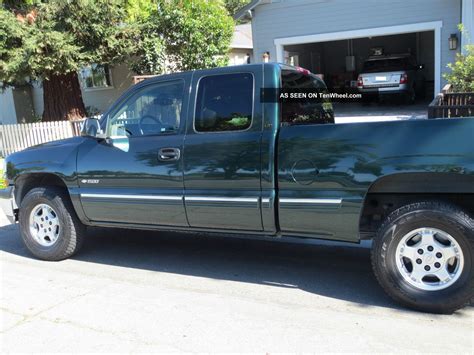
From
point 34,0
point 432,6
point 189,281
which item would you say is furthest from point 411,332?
point 34,0

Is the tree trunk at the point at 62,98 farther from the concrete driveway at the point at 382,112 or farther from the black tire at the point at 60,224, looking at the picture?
the black tire at the point at 60,224

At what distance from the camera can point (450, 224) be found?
3.73 metres

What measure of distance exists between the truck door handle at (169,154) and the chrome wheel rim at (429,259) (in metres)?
2.17

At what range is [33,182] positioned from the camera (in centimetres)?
590

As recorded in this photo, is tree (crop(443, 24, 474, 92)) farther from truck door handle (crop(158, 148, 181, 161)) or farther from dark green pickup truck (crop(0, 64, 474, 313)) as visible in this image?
truck door handle (crop(158, 148, 181, 161))

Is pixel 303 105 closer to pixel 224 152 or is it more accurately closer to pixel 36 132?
pixel 224 152

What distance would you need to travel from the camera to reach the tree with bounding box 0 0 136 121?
13.4 m

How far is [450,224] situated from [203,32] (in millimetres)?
12798

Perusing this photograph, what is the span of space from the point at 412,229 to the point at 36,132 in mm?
A: 12601

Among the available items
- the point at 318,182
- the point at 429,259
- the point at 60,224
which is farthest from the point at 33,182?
the point at 429,259

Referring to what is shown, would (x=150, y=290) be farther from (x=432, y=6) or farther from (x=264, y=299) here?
(x=432, y=6)

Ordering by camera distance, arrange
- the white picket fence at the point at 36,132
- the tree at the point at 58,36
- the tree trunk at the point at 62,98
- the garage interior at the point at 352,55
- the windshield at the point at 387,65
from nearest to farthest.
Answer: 1. the tree at the point at 58,36
2. the white picket fence at the point at 36,132
3. the tree trunk at the point at 62,98
4. the windshield at the point at 387,65
5. the garage interior at the point at 352,55

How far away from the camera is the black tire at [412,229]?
12.2 ft

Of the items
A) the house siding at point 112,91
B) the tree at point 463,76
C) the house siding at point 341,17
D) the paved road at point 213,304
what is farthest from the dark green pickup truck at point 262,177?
the house siding at point 112,91
